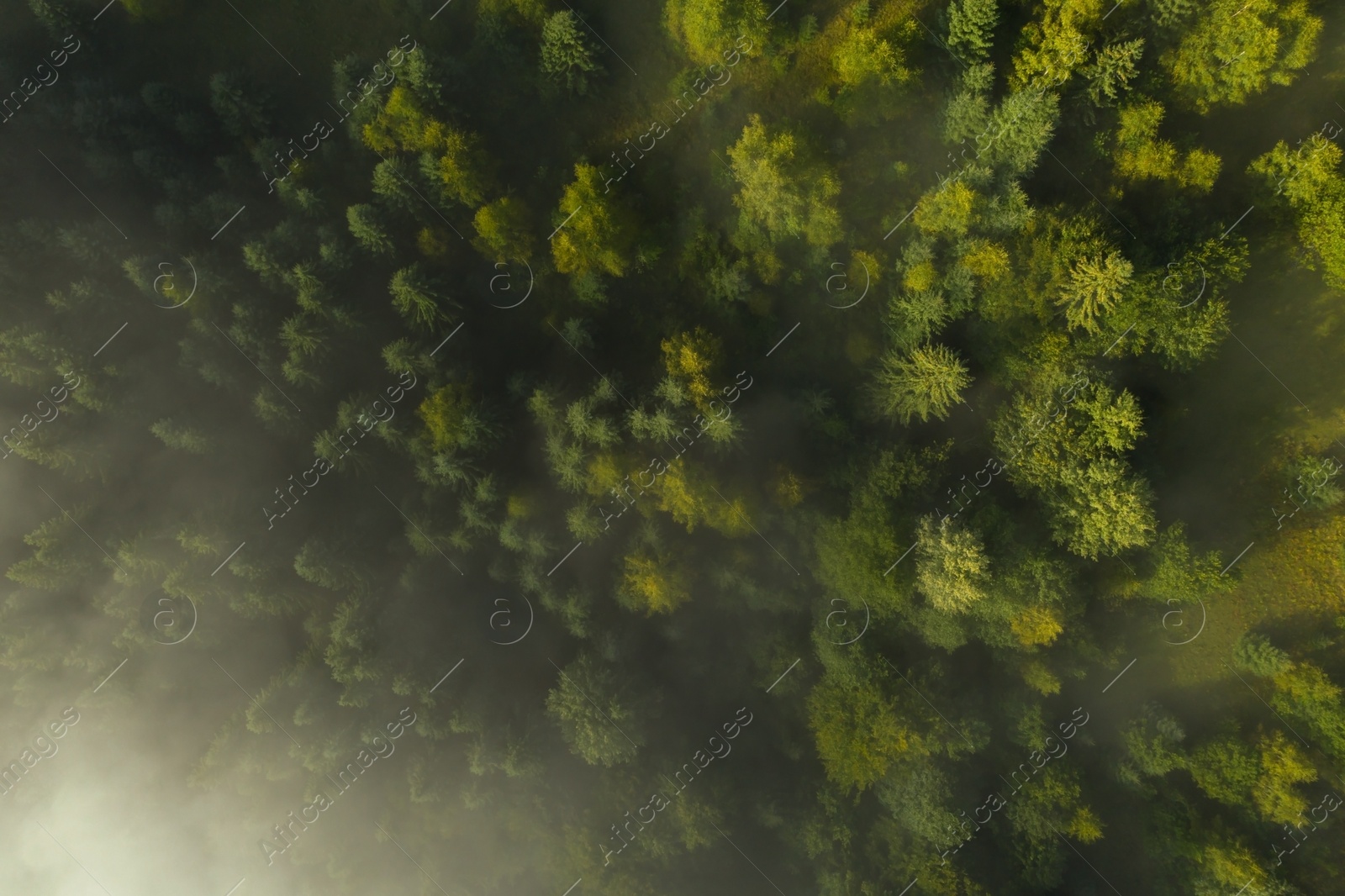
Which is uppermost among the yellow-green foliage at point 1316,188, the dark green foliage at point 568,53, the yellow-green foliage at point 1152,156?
the dark green foliage at point 568,53

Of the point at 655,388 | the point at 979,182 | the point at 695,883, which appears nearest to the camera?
the point at 979,182

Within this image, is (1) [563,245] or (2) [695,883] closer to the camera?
(1) [563,245]

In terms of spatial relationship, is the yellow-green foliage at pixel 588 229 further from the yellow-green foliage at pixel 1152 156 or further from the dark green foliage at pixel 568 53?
the yellow-green foliage at pixel 1152 156

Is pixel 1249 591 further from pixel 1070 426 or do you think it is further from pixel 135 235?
pixel 135 235

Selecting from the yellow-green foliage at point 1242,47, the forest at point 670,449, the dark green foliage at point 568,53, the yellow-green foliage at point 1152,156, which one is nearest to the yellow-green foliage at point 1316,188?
the forest at point 670,449

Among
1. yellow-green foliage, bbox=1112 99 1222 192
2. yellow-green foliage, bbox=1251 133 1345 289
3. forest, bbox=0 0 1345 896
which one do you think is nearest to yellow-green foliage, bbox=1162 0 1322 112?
forest, bbox=0 0 1345 896

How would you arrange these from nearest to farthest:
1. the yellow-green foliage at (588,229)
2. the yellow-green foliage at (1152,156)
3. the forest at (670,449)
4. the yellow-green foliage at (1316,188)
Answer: the yellow-green foliage at (1152,156), the yellow-green foliage at (1316,188), the forest at (670,449), the yellow-green foliage at (588,229)

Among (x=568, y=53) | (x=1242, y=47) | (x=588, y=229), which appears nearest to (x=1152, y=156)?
(x=1242, y=47)

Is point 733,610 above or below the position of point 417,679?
below

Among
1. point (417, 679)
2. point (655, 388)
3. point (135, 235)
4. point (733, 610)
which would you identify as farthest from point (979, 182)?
point (135, 235)
